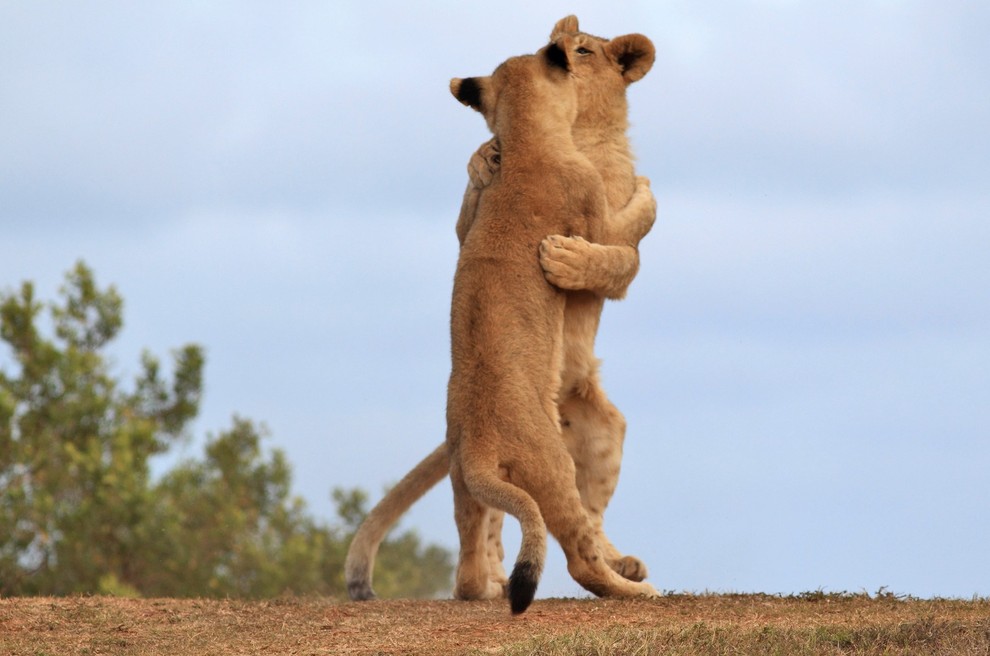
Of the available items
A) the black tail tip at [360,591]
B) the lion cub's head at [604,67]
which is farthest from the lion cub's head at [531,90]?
the black tail tip at [360,591]

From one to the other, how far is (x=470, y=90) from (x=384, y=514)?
2796 millimetres

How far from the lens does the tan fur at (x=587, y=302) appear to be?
315 inches

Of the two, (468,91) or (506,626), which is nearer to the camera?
(506,626)

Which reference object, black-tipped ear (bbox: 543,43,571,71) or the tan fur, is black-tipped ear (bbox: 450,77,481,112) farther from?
black-tipped ear (bbox: 543,43,571,71)

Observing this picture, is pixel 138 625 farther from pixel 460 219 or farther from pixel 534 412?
pixel 460 219

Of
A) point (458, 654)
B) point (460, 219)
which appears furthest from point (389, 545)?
point (458, 654)

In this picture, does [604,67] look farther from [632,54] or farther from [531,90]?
[531,90]

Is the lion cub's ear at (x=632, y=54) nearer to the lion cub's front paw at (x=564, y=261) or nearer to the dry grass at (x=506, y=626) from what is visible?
the lion cub's front paw at (x=564, y=261)

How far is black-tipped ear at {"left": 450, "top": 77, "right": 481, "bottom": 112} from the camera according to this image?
857 cm

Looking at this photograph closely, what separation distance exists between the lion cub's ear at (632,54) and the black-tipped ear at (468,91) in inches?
35.9

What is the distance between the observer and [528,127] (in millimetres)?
8203

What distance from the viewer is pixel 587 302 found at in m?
8.20

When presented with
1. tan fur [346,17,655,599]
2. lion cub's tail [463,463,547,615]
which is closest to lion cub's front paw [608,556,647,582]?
tan fur [346,17,655,599]

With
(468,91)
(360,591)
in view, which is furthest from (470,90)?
(360,591)
